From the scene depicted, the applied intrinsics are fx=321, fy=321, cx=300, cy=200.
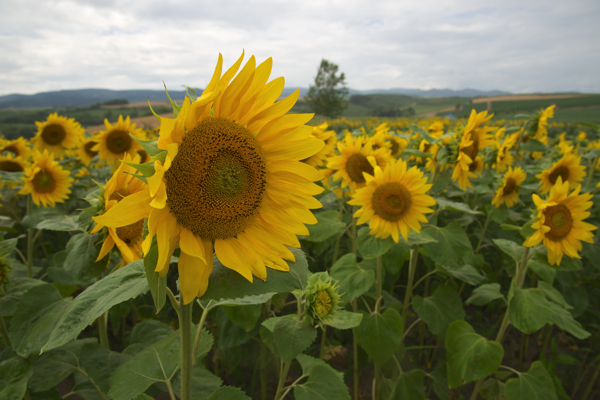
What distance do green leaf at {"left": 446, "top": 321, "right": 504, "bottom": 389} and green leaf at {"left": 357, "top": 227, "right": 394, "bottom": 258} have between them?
2.57 feet

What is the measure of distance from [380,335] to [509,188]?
264cm

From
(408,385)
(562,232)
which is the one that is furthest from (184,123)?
(562,232)

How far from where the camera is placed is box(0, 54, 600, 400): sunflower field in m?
0.95

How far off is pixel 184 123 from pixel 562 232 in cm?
A: 275

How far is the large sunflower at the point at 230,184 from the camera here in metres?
0.88

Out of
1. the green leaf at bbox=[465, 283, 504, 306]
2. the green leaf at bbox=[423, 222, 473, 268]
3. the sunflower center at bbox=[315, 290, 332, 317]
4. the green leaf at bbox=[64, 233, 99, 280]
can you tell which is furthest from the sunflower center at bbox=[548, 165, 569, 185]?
the green leaf at bbox=[64, 233, 99, 280]

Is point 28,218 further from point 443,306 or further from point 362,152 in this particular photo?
point 443,306

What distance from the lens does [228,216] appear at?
1.03 meters

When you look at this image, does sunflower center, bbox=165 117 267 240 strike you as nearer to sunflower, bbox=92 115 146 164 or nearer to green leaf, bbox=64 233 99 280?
green leaf, bbox=64 233 99 280

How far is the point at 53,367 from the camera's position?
1.76m

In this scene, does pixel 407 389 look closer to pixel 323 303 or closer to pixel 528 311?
pixel 528 311

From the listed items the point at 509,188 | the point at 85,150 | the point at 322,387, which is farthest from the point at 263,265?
the point at 85,150

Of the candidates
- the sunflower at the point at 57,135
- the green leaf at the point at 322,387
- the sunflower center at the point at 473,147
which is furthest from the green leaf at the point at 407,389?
the sunflower at the point at 57,135

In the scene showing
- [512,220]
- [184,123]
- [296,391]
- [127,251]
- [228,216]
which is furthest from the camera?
[512,220]
